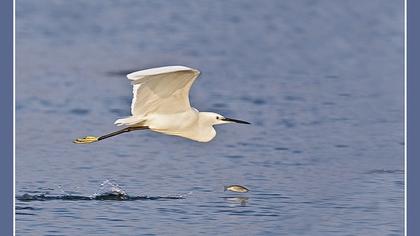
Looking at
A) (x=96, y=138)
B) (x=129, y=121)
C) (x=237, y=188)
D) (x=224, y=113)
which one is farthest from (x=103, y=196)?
(x=224, y=113)

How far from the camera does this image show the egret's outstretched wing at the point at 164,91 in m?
5.65

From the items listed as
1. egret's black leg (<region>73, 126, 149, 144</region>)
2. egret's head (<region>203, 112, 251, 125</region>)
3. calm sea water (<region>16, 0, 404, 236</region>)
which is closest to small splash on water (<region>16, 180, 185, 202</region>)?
calm sea water (<region>16, 0, 404, 236</region>)

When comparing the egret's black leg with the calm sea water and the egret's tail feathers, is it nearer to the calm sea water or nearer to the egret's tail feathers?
the calm sea water

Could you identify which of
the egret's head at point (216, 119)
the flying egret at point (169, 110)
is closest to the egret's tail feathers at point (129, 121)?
the flying egret at point (169, 110)

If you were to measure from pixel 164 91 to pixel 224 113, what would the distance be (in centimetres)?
121

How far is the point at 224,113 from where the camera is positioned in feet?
23.2

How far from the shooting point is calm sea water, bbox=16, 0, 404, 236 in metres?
6.26

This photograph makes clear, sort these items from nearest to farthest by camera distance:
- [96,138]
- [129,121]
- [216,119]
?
[129,121] < [216,119] < [96,138]

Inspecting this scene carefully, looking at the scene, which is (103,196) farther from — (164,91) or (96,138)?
(164,91)

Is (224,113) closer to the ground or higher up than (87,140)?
higher up

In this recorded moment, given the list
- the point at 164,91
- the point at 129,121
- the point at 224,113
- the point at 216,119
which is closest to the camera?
the point at 164,91

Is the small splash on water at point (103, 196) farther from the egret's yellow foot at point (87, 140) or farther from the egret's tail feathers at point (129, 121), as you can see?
the egret's tail feathers at point (129, 121)

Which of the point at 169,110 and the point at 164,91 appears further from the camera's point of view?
the point at 169,110

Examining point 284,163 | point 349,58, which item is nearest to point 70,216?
point 284,163
